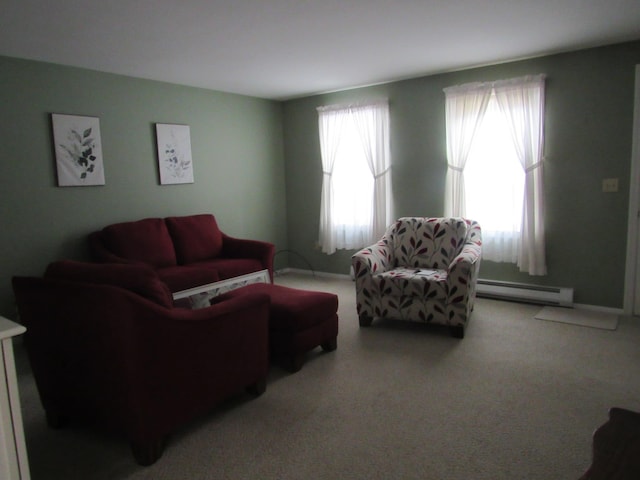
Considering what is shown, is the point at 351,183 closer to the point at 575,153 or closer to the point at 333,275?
the point at 333,275

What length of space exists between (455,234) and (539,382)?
161 cm

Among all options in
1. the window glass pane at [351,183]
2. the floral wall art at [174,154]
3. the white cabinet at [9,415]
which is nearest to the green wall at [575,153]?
the window glass pane at [351,183]

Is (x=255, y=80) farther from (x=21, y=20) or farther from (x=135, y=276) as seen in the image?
(x=135, y=276)

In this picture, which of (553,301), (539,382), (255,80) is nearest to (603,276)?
(553,301)

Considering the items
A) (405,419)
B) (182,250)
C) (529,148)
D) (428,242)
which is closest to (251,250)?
(182,250)

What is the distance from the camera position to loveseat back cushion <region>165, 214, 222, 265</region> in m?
4.45

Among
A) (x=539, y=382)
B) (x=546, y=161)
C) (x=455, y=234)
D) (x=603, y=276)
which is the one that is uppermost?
(x=546, y=161)

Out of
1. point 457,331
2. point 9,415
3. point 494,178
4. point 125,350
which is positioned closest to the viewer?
point 9,415

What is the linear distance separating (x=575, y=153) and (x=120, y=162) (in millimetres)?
4387

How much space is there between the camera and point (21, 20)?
2.76 metres

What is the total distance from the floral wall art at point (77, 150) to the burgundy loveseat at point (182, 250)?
52 centimetres

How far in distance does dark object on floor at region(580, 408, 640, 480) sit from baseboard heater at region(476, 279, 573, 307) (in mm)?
3282

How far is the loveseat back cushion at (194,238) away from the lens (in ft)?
14.6

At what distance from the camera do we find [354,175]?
17.5ft
